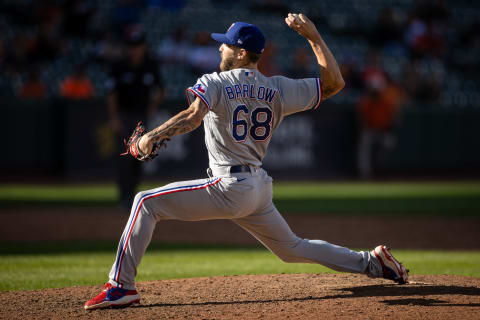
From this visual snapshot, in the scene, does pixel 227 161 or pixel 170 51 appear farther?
pixel 170 51

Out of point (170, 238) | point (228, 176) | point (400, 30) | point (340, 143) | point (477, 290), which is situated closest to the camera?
point (228, 176)

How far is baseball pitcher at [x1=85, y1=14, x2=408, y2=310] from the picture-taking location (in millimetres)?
4715

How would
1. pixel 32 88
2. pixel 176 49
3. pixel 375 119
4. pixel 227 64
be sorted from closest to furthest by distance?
1. pixel 227 64
2. pixel 32 88
3. pixel 375 119
4. pixel 176 49

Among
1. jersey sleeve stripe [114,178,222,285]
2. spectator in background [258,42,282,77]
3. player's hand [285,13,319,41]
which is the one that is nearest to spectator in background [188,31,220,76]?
spectator in background [258,42,282,77]

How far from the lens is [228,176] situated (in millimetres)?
4848

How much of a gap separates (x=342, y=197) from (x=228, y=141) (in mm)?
10483

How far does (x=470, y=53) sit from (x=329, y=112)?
8066 millimetres

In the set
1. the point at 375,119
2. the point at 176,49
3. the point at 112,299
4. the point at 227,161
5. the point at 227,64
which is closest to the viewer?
the point at 112,299

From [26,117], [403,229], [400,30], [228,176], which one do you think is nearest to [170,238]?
[403,229]

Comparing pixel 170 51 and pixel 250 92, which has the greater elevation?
pixel 170 51

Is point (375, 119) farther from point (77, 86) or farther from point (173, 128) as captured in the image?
point (173, 128)

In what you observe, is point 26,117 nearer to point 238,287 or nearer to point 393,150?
point 393,150

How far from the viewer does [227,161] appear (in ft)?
16.0

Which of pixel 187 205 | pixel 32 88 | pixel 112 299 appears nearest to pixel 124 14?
pixel 32 88
